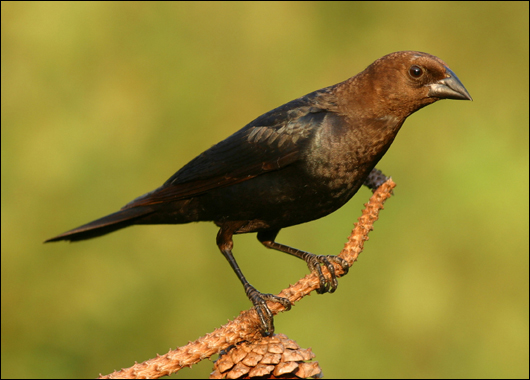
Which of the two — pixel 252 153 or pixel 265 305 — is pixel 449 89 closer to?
pixel 252 153

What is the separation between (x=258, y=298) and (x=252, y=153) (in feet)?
2.35

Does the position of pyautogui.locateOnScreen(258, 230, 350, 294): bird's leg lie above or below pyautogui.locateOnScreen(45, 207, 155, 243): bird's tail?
below

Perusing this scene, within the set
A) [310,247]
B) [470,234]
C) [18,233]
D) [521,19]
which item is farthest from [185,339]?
[521,19]

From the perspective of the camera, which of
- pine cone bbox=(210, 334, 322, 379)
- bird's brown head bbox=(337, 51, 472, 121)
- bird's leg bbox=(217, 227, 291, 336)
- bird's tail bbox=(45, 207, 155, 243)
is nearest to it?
pine cone bbox=(210, 334, 322, 379)

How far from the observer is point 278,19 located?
563 cm

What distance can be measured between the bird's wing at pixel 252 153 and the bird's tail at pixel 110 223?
67mm

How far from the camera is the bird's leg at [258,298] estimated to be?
2391mm

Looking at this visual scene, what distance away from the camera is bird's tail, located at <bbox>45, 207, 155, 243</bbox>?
3.45 meters

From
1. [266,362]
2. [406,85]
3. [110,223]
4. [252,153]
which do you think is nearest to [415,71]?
[406,85]

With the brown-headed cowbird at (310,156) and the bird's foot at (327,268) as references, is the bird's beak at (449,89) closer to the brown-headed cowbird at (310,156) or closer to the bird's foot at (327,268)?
the brown-headed cowbird at (310,156)

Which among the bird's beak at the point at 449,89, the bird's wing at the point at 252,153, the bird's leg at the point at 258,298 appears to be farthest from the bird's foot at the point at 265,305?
the bird's beak at the point at 449,89

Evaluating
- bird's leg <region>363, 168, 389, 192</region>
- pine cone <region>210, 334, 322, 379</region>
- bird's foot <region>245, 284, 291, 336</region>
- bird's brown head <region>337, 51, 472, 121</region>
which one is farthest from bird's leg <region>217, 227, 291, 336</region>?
bird's brown head <region>337, 51, 472, 121</region>

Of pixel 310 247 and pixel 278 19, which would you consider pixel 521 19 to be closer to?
pixel 278 19

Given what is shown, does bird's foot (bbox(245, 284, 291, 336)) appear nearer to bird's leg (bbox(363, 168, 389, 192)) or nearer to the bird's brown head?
bird's leg (bbox(363, 168, 389, 192))
